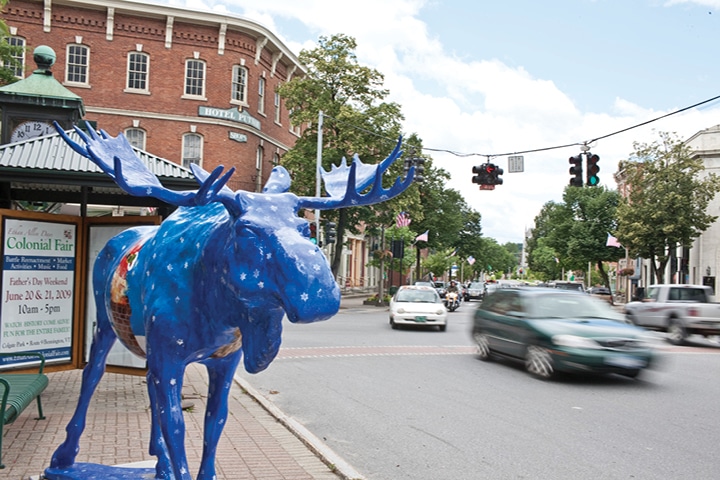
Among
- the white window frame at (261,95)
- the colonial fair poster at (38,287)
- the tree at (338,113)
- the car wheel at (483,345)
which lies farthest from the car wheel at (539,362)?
the white window frame at (261,95)

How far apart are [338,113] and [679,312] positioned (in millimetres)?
20686

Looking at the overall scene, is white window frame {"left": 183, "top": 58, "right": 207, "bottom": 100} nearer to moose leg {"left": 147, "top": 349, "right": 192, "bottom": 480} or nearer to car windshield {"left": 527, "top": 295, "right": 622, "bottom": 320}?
car windshield {"left": 527, "top": 295, "right": 622, "bottom": 320}

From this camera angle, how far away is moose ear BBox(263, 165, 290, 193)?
3.56 meters

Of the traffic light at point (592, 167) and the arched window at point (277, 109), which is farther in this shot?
the arched window at point (277, 109)

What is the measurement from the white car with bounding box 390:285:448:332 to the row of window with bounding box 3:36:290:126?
19.0 meters

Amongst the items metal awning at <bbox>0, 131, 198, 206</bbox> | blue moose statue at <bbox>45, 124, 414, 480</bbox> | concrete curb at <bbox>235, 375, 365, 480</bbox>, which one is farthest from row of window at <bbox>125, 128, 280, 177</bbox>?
blue moose statue at <bbox>45, 124, 414, 480</bbox>

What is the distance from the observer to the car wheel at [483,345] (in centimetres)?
1405

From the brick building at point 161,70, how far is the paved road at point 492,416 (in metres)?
23.5

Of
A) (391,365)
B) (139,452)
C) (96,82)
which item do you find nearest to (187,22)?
(96,82)

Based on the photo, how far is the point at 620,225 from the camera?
134 feet

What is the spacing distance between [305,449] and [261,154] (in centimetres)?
3311

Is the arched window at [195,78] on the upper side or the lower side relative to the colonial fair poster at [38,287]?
upper

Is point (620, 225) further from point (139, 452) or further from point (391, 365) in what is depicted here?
point (139, 452)

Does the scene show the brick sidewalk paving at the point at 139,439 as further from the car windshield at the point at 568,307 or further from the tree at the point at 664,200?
the tree at the point at 664,200
